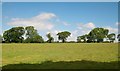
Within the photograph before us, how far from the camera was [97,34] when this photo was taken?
574 feet

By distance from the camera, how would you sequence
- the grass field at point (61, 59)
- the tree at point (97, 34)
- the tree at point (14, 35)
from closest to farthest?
the grass field at point (61, 59)
the tree at point (14, 35)
the tree at point (97, 34)

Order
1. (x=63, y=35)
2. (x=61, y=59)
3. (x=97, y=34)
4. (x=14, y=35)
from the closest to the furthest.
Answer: (x=61, y=59) → (x=14, y=35) → (x=97, y=34) → (x=63, y=35)

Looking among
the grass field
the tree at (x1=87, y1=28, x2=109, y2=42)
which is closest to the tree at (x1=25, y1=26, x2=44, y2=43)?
the tree at (x1=87, y1=28, x2=109, y2=42)

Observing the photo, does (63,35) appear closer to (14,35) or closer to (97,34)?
(97,34)

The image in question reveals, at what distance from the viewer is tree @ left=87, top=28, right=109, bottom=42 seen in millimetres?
174875

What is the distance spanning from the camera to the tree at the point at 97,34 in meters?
175

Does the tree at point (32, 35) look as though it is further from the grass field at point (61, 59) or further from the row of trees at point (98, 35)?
the grass field at point (61, 59)

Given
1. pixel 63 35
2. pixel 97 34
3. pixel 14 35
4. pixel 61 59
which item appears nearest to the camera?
pixel 61 59

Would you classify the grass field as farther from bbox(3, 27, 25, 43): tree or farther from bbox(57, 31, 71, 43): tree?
bbox(57, 31, 71, 43): tree

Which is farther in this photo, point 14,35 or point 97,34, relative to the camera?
point 97,34

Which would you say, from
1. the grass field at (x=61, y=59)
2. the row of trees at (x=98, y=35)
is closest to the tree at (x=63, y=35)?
the row of trees at (x=98, y=35)

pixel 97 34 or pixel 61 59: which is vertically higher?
pixel 97 34

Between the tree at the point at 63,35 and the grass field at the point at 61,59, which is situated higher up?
the tree at the point at 63,35

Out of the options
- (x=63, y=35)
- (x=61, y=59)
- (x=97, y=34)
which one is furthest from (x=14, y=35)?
(x=61, y=59)
